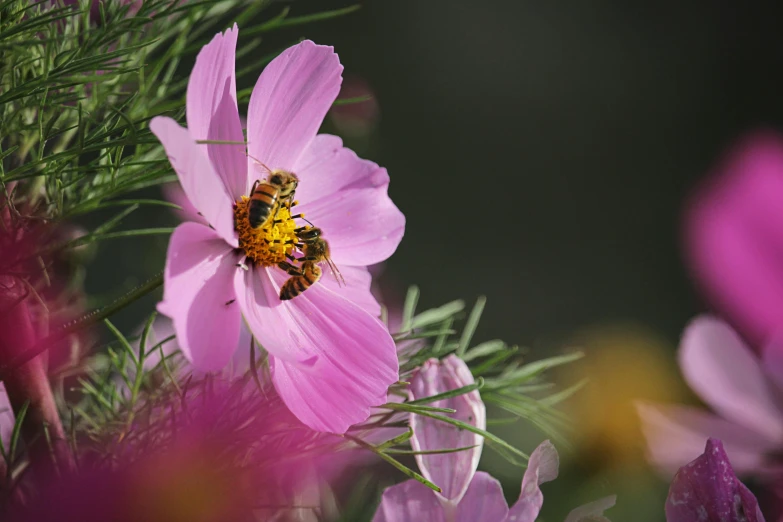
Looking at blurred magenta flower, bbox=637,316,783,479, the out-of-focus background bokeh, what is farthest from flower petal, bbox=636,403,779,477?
the out-of-focus background bokeh

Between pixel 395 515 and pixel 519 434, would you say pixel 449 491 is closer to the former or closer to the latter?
pixel 395 515

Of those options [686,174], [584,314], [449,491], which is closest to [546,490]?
[449,491]

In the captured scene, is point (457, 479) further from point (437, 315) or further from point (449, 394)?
point (437, 315)

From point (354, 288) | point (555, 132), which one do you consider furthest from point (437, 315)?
point (555, 132)

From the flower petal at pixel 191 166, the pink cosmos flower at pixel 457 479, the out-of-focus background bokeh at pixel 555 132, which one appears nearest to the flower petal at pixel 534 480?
the pink cosmos flower at pixel 457 479

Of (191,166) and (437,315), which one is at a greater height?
(191,166)
